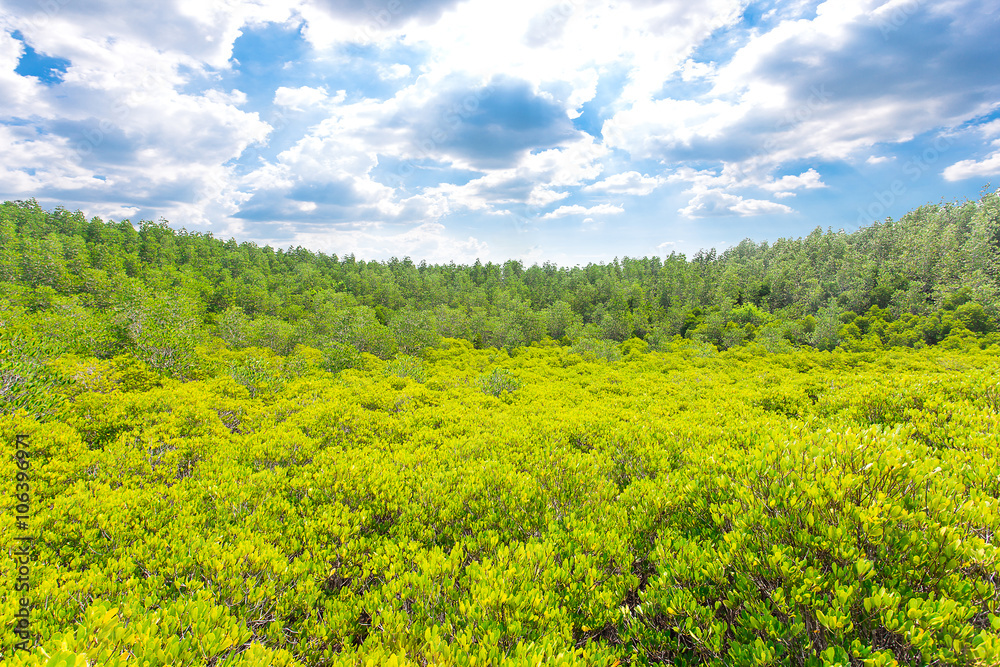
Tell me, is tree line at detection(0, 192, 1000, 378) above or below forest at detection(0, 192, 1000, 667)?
above

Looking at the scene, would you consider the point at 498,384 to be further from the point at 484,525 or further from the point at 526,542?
the point at 526,542

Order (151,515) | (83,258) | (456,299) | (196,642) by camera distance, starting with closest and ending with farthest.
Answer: (196,642)
(151,515)
(83,258)
(456,299)

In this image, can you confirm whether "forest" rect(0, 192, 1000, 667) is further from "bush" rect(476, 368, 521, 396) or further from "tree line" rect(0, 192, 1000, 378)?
"tree line" rect(0, 192, 1000, 378)

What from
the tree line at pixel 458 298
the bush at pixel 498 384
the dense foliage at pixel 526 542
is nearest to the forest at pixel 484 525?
the dense foliage at pixel 526 542

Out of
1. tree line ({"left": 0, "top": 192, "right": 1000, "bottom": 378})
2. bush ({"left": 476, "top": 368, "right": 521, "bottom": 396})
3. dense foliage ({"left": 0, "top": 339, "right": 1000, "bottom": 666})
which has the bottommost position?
bush ({"left": 476, "top": 368, "right": 521, "bottom": 396})

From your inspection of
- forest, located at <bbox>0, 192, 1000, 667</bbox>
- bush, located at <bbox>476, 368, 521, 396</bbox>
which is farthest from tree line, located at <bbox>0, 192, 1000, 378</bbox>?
bush, located at <bbox>476, 368, 521, 396</bbox>

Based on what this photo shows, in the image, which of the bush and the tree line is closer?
the bush

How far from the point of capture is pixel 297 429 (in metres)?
13.6

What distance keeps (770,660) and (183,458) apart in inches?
569

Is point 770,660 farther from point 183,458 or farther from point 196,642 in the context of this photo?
point 183,458

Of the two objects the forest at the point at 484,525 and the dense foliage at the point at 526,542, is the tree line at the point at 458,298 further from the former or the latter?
the dense foliage at the point at 526,542

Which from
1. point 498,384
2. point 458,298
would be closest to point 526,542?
point 498,384

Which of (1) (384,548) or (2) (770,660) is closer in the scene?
(2) (770,660)

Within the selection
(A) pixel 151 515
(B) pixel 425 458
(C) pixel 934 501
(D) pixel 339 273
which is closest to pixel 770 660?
(C) pixel 934 501
